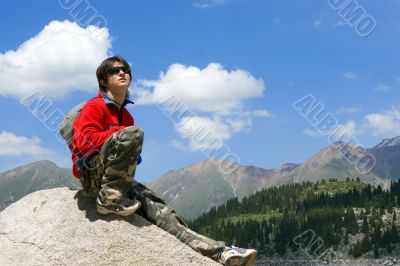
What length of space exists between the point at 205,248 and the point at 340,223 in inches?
6698

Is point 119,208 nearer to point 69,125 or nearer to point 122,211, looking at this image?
point 122,211

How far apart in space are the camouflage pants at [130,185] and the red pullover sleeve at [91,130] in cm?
15

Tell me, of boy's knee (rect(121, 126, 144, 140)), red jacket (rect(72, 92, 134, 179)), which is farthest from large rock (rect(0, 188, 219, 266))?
boy's knee (rect(121, 126, 144, 140))

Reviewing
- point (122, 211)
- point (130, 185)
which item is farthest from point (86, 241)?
point (130, 185)

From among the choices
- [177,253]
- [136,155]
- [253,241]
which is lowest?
[177,253]

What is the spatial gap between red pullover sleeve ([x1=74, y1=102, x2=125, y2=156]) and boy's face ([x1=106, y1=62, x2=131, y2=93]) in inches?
18.2

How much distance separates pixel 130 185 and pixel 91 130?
3.17ft

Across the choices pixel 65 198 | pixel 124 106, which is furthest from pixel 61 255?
pixel 124 106

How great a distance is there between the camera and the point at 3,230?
8.73 meters

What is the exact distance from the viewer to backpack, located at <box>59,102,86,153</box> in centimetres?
816

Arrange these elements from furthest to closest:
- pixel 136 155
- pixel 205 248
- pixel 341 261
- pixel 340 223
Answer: pixel 340 223, pixel 341 261, pixel 205 248, pixel 136 155

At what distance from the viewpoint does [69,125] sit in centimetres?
818

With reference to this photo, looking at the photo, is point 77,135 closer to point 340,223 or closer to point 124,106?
point 124,106

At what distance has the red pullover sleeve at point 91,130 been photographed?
25.6 ft
